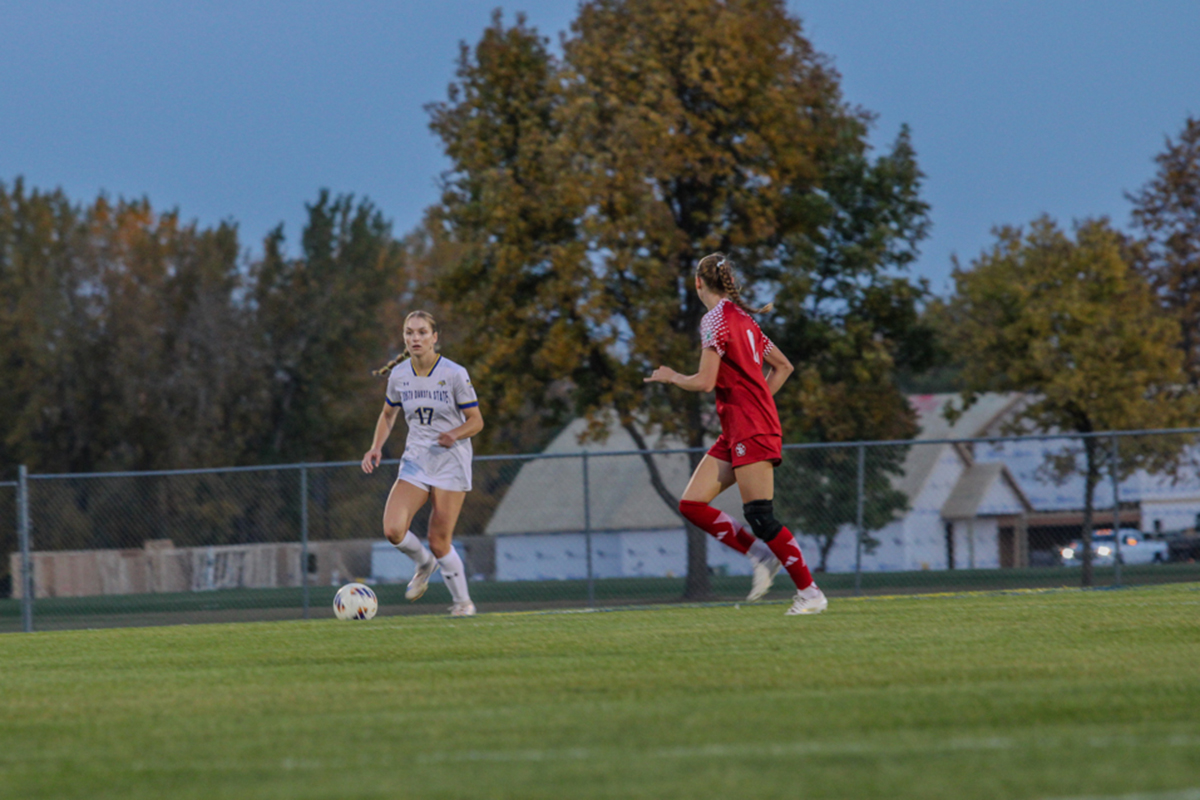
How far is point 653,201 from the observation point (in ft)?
81.6

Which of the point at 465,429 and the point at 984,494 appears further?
the point at 984,494

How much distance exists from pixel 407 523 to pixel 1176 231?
1025 inches

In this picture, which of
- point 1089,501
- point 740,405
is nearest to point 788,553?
point 740,405

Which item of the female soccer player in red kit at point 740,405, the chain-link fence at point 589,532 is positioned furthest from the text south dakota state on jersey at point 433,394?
the chain-link fence at point 589,532

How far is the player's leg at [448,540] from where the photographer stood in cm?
1110

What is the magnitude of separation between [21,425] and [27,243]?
720 cm

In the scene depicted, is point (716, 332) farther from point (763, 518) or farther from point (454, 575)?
point (454, 575)

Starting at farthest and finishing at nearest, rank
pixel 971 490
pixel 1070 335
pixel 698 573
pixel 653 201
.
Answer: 1. pixel 971 490
2. pixel 1070 335
3. pixel 653 201
4. pixel 698 573

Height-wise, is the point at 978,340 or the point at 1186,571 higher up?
the point at 978,340

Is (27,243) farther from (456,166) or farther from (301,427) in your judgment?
(456,166)

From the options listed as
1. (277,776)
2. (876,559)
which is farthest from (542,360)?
(277,776)

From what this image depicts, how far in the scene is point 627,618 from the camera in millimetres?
11008

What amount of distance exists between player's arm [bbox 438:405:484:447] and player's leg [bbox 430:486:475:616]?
423 millimetres

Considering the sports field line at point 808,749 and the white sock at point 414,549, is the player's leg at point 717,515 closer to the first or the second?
the white sock at point 414,549
